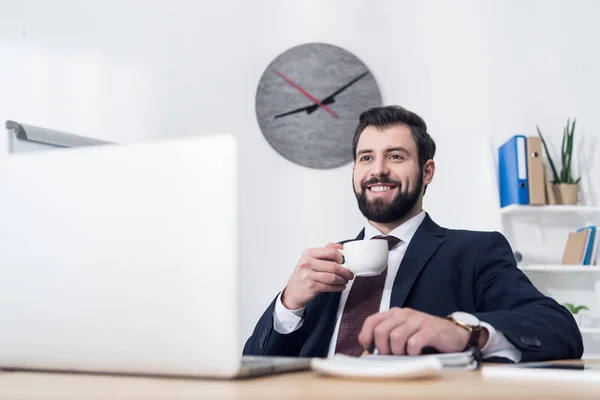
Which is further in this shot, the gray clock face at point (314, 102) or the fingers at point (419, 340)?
the gray clock face at point (314, 102)

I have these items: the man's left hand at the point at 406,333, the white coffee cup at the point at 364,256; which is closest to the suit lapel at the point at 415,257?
the white coffee cup at the point at 364,256

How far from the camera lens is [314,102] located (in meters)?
3.08

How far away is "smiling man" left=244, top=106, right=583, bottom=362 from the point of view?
0.98m

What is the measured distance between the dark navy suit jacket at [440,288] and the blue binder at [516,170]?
1.20m

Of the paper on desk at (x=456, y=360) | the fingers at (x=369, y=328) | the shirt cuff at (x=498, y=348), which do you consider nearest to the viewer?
the paper on desk at (x=456, y=360)

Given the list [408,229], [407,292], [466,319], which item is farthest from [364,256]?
[408,229]

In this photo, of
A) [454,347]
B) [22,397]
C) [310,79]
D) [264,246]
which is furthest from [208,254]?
[310,79]

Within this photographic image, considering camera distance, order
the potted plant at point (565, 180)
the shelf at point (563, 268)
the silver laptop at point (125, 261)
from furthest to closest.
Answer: the potted plant at point (565, 180)
the shelf at point (563, 268)
the silver laptop at point (125, 261)

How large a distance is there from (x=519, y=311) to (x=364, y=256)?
317 mm

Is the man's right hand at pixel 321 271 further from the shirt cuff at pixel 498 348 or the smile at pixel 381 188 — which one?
the smile at pixel 381 188

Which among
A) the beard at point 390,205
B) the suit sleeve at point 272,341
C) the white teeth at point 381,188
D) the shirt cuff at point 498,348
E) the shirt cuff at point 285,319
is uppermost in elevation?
the white teeth at point 381,188

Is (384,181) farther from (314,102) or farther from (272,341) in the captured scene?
(314,102)

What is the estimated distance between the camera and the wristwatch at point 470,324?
3.20 ft

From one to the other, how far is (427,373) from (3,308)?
1.63 ft
